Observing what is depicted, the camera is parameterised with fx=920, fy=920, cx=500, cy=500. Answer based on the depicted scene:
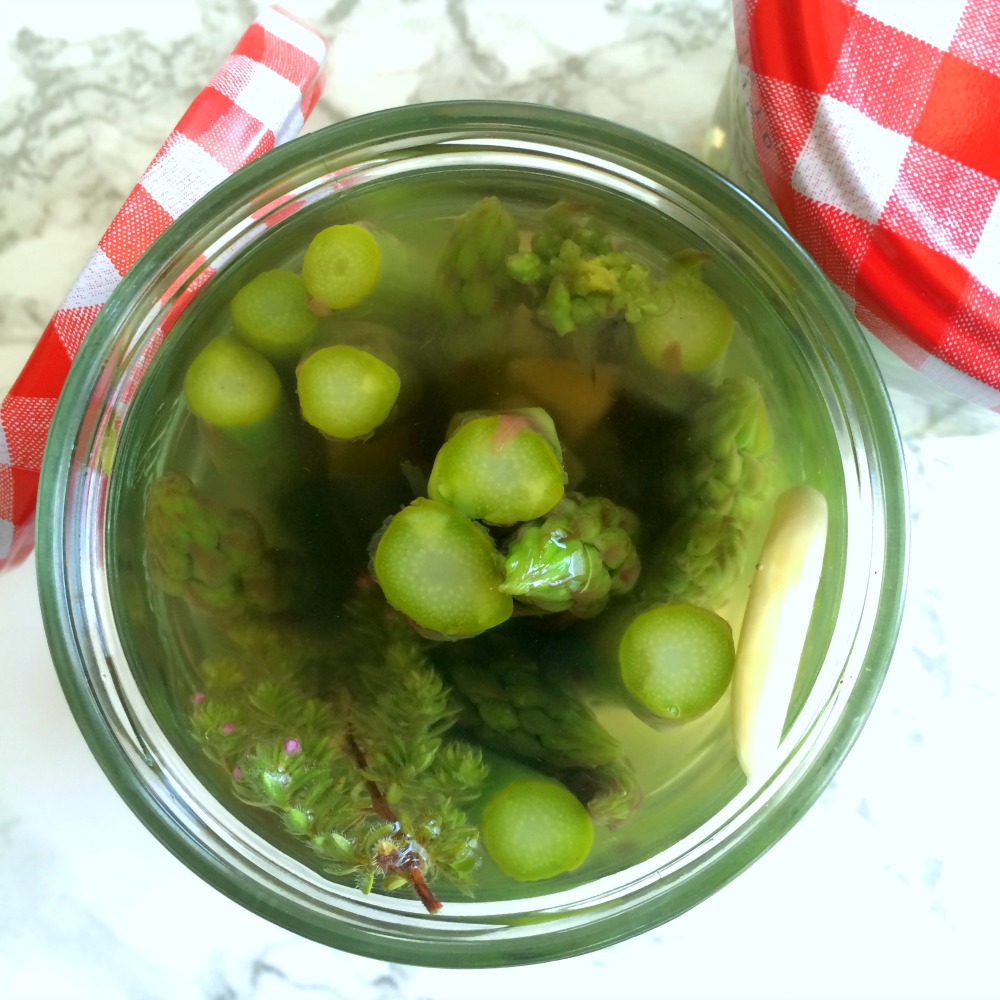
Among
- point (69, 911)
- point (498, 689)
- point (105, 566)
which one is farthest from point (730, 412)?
point (69, 911)

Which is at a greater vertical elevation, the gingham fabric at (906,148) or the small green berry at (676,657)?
the gingham fabric at (906,148)

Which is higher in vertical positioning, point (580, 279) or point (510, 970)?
point (580, 279)

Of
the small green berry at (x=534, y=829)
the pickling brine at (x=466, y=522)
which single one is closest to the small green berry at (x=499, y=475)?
the pickling brine at (x=466, y=522)

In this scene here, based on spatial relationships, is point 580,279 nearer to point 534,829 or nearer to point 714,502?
point 714,502

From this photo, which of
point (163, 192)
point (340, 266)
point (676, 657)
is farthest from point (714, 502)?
point (163, 192)

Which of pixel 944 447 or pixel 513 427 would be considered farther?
pixel 944 447

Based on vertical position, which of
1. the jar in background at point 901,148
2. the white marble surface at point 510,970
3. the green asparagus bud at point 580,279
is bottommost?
the white marble surface at point 510,970

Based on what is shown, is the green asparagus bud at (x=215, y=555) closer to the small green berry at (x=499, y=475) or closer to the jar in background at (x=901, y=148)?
the small green berry at (x=499, y=475)

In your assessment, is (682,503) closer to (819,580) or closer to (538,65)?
(819,580)
